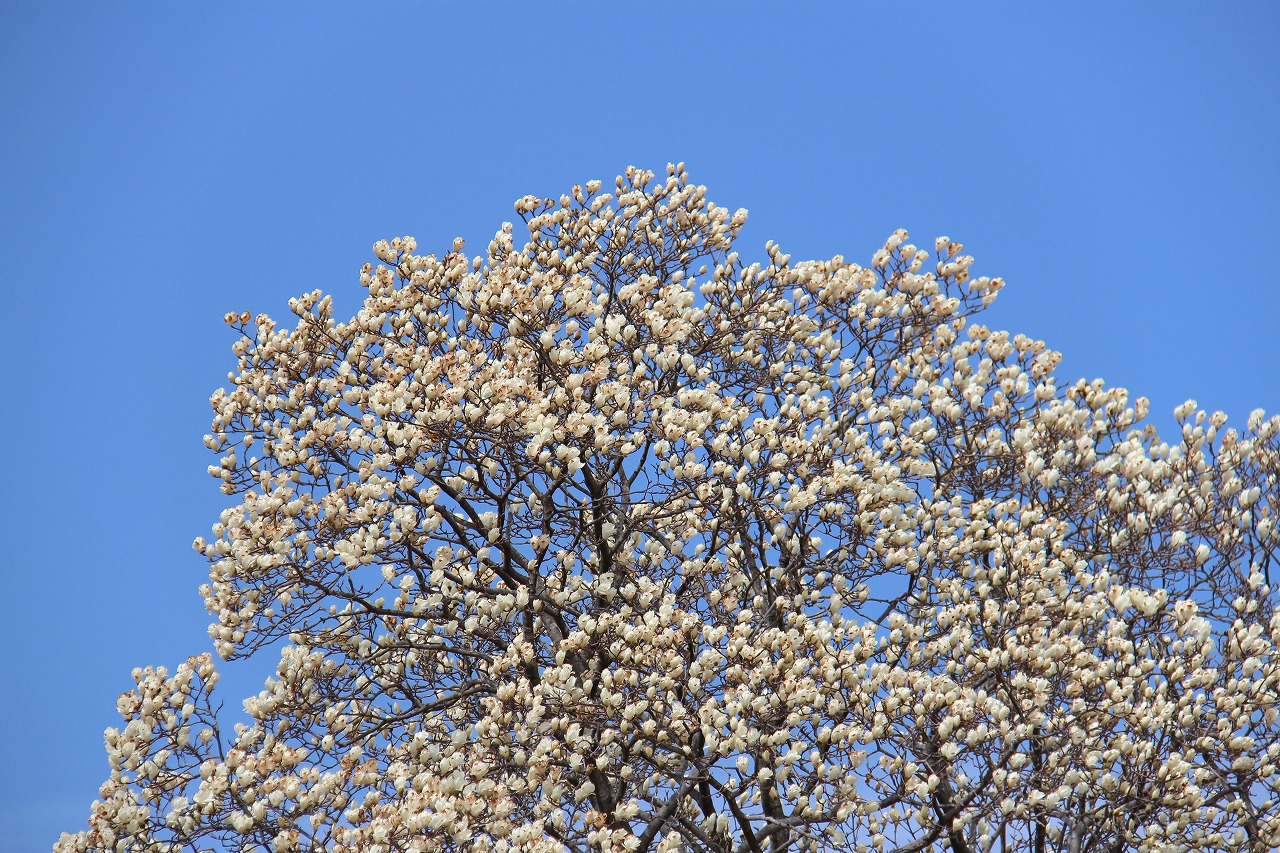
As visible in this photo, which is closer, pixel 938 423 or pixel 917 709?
pixel 917 709

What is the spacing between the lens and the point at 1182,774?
8.61m

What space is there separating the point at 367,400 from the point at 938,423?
5.19m

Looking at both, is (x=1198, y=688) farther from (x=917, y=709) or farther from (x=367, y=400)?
(x=367, y=400)

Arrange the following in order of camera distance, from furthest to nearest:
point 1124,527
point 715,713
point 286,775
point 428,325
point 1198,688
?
point 1124,527
point 428,325
point 1198,688
point 286,775
point 715,713

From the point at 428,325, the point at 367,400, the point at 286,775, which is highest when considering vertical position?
the point at 428,325

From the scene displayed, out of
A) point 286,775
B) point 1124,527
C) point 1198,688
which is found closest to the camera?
point 286,775

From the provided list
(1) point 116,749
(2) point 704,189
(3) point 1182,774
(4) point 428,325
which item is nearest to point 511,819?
(1) point 116,749

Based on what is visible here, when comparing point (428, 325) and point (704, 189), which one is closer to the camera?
point (428, 325)

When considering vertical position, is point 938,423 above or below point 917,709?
above

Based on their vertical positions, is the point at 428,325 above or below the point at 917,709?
above

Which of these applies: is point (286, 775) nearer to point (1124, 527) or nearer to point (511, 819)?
point (511, 819)

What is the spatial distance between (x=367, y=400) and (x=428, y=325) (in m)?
0.92

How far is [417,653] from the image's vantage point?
34.1ft

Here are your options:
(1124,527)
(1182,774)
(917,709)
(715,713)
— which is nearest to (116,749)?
(715,713)
